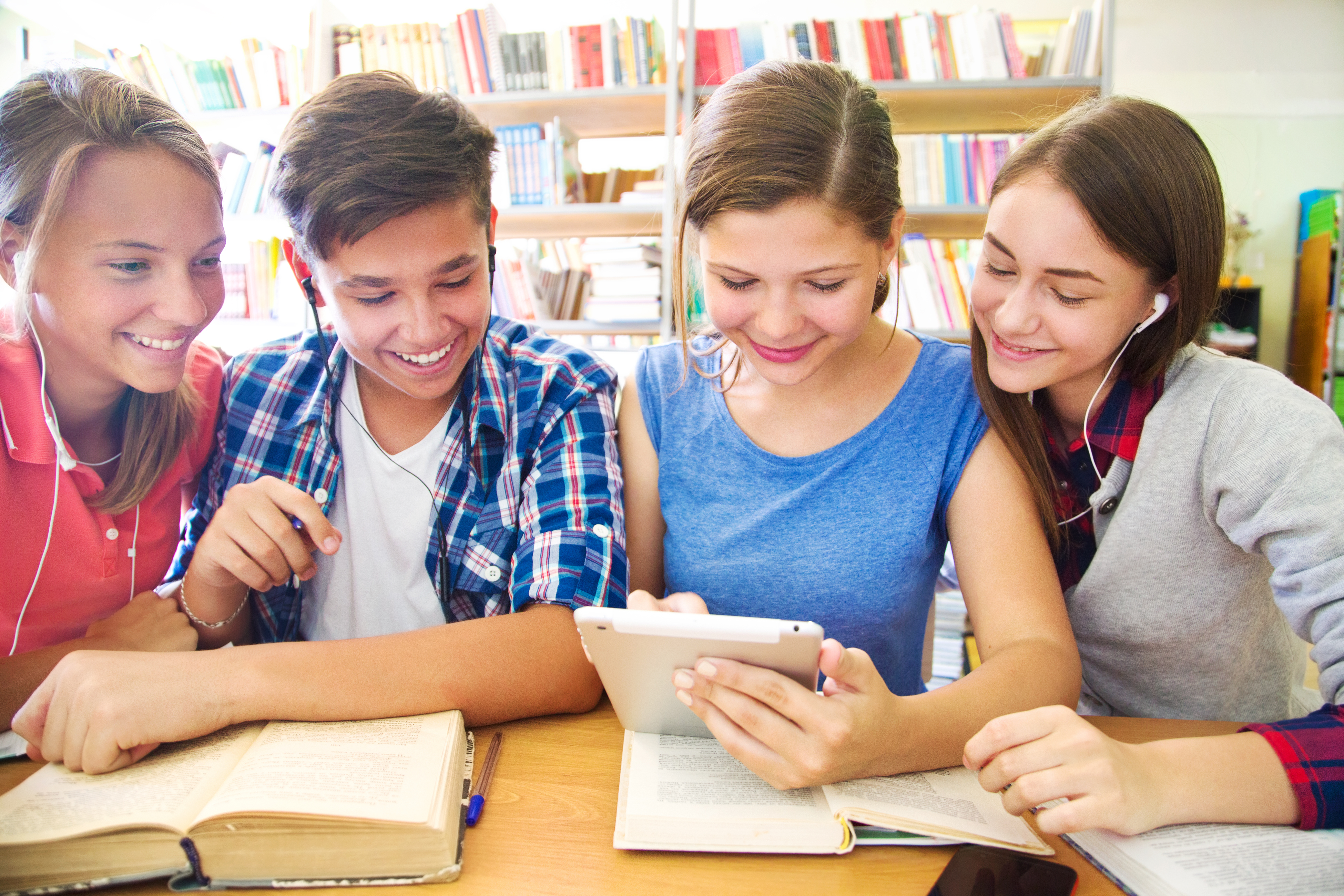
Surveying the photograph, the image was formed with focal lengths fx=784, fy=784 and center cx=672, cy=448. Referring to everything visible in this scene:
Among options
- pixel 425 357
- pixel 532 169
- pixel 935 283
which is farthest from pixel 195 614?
pixel 935 283

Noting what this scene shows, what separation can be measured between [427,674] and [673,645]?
294mm

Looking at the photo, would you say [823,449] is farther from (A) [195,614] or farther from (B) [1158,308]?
(A) [195,614]

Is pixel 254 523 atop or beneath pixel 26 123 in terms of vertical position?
beneath

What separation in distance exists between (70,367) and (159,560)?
0.26 metres

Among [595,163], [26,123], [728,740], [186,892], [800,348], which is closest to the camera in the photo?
[186,892]

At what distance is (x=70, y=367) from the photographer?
3.07ft

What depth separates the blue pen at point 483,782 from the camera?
650mm

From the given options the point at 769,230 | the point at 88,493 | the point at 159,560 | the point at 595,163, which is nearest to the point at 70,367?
the point at 88,493

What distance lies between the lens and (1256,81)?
4.46m

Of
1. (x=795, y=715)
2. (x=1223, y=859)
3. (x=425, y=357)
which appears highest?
(x=425, y=357)

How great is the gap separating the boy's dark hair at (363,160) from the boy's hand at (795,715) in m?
0.63

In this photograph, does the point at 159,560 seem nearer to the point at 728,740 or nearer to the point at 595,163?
the point at 728,740

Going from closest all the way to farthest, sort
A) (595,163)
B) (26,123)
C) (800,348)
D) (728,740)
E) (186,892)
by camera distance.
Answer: (186,892) → (728,740) → (26,123) → (800,348) → (595,163)

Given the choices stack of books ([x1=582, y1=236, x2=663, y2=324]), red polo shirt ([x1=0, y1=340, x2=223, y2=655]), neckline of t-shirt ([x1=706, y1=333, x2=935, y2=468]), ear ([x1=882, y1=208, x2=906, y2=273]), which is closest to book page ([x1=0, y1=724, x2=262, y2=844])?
red polo shirt ([x1=0, y1=340, x2=223, y2=655])
